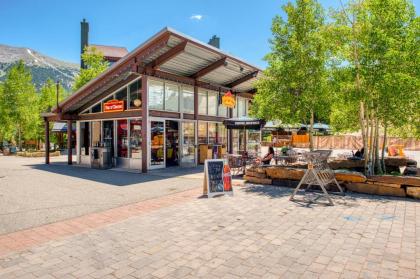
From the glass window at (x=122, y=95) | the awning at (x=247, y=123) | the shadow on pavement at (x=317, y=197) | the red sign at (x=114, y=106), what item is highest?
the glass window at (x=122, y=95)

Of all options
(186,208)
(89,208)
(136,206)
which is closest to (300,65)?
(186,208)

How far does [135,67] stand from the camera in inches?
482

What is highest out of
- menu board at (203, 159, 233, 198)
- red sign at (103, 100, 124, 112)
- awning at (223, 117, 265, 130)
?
red sign at (103, 100, 124, 112)

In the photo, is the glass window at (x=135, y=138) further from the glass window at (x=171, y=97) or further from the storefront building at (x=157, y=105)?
the glass window at (x=171, y=97)

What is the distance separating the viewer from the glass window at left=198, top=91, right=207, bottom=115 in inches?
641

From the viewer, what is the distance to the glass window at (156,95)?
13320 millimetres

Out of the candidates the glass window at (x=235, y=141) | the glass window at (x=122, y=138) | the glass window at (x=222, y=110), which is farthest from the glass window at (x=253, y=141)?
the glass window at (x=122, y=138)

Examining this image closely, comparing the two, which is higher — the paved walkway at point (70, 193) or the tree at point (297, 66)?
the tree at point (297, 66)

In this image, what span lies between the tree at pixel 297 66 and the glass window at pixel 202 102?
619cm

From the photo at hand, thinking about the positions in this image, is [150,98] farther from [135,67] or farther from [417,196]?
[417,196]

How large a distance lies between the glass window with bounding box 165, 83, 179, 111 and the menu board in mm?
6747

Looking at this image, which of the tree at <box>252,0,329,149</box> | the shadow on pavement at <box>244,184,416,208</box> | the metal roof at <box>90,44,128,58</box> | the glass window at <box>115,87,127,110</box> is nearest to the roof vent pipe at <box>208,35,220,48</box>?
the glass window at <box>115,87,127,110</box>

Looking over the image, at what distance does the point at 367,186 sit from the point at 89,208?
23.2 ft

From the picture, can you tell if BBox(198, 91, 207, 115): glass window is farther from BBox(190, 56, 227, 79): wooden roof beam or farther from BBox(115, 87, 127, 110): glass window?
BBox(115, 87, 127, 110): glass window
